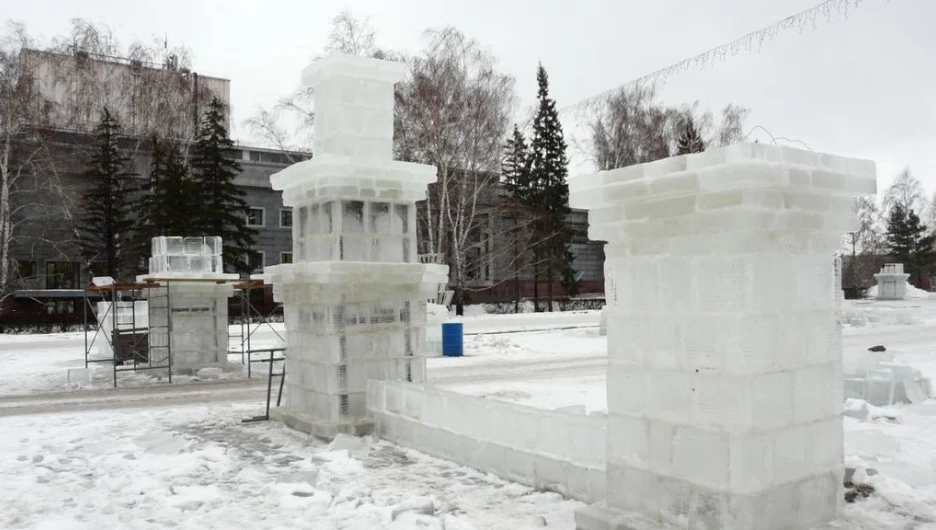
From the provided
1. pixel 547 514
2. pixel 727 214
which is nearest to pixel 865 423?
pixel 547 514

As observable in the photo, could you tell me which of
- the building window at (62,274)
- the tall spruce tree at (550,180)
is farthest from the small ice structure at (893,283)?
the building window at (62,274)

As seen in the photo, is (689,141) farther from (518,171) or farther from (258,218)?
(258,218)

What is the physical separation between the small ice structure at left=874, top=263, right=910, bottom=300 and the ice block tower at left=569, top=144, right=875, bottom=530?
151ft

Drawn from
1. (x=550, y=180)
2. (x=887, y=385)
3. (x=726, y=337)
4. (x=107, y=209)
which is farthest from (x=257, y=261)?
(x=726, y=337)

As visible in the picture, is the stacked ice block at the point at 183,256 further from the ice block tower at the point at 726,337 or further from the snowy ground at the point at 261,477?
the ice block tower at the point at 726,337

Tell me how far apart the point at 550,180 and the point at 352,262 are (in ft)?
103

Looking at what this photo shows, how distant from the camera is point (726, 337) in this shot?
3844 millimetres

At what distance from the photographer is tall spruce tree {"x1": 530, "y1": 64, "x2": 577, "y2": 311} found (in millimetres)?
37594

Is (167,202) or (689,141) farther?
(689,141)

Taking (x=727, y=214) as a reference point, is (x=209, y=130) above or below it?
above

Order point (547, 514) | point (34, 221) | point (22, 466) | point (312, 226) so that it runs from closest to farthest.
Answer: point (547, 514) < point (22, 466) < point (312, 226) < point (34, 221)

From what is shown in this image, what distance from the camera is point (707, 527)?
3904mm

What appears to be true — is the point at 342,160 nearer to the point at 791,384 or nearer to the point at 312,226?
the point at 312,226

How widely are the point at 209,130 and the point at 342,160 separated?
26.9 m
